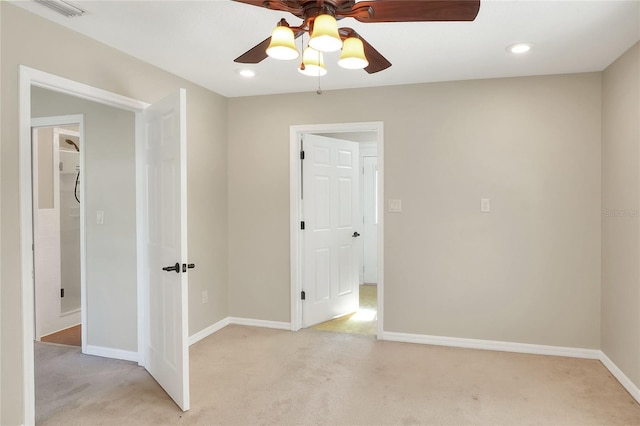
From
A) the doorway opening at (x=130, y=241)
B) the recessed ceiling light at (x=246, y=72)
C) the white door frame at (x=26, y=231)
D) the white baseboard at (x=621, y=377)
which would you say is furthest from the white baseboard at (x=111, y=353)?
the white baseboard at (x=621, y=377)

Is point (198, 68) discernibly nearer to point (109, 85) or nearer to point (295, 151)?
point (109, 85)

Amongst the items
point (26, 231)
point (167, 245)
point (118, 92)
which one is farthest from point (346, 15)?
point (26, 231)

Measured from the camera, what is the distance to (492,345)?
357cm

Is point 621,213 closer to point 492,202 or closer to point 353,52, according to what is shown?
point 492,202

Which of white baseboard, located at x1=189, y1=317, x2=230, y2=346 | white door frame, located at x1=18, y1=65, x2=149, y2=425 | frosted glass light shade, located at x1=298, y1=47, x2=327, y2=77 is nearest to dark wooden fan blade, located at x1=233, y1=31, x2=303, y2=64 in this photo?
frosted glass light shade, located at x1=298, y1=47, x2=327, y2=77

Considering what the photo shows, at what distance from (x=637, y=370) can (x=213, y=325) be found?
11.2 feet

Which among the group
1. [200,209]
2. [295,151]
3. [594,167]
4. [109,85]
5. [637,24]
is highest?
[637,24]

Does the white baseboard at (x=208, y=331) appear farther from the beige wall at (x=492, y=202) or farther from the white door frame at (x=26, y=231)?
the beige wall at (x=492, y=202)

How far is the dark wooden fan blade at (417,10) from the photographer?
1475mm

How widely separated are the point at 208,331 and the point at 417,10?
339cm

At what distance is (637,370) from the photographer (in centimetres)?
270

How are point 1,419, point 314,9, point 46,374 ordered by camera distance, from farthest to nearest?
point 46,374, point 1,419, point 314,9

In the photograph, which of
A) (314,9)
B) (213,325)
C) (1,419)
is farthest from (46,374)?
(314,9)

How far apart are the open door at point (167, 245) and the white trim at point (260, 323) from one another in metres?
1.22
